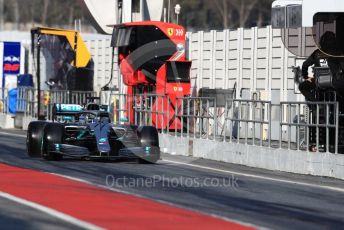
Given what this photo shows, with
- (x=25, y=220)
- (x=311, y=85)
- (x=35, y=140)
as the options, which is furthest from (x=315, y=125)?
(x=25, y=220)

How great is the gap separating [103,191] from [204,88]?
61.0ft

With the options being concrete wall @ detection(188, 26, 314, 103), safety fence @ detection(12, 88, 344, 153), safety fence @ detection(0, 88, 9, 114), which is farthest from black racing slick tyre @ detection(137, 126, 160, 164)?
safety fence @ detection(0, 88, 9, 114)

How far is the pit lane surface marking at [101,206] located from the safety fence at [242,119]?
19.8 ft

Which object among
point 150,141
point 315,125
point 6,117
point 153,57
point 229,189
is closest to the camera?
point 229,189

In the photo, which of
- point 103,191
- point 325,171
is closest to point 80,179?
point 103,191

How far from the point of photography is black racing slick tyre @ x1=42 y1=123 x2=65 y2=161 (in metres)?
21.0

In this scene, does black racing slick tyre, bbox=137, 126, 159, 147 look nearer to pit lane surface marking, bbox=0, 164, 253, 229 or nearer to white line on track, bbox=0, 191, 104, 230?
pit lane surface marking, bbox=0, 164, 253, 229

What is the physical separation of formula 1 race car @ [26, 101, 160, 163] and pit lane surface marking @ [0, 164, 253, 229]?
12.4ft

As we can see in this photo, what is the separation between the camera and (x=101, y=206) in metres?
13.3

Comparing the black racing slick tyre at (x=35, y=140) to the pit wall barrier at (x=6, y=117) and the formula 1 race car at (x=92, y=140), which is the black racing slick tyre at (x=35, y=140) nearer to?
the formula 1 race car at (x=92, y=140)

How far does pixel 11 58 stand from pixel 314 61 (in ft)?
83.7

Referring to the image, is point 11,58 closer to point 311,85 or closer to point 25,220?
point 311,85

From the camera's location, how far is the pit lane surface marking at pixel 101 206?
11.8 m

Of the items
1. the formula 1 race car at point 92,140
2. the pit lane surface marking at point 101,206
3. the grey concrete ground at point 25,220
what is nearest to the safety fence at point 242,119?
the formula 1 race car at point 92,140
